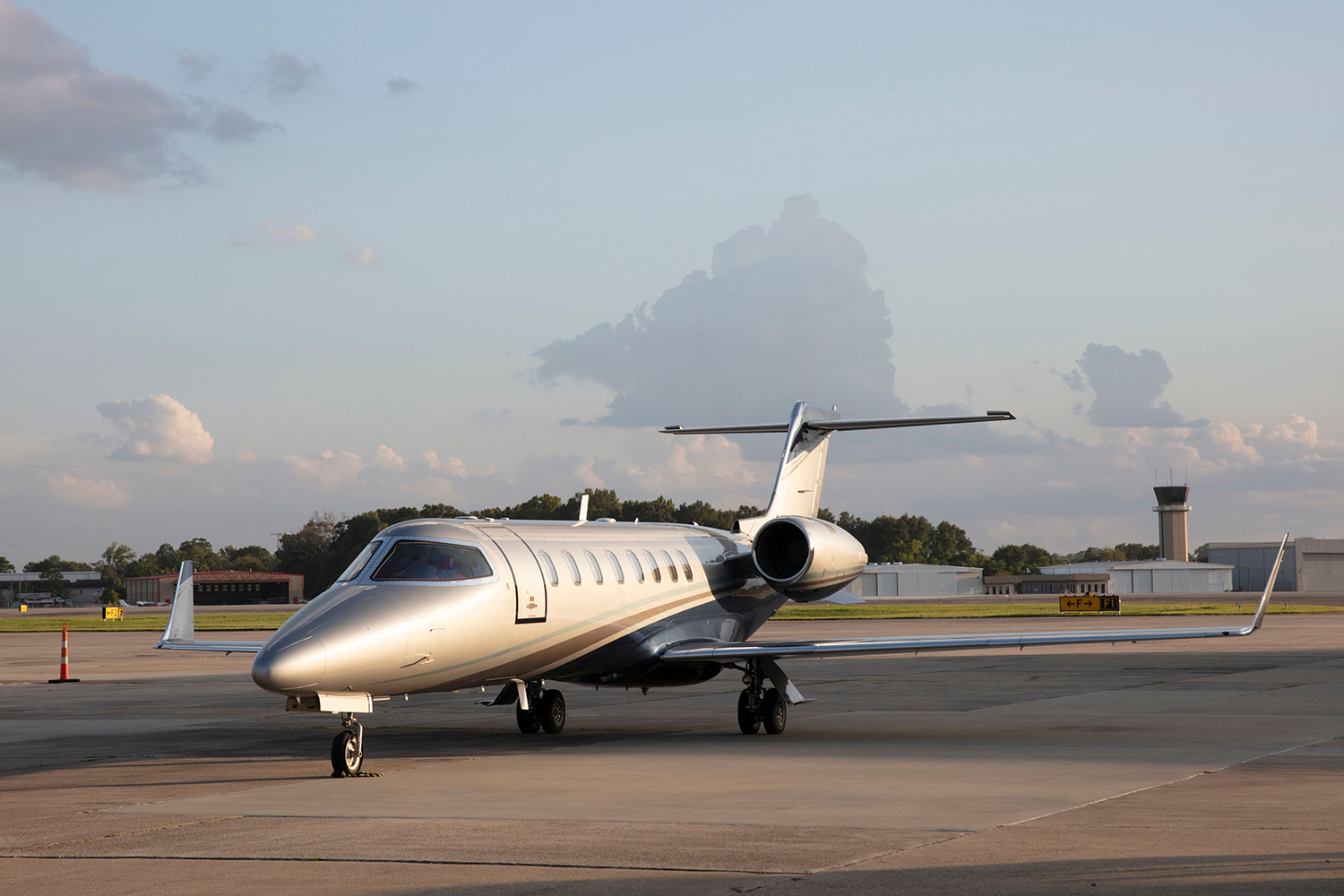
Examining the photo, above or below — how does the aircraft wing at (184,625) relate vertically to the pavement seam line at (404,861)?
above

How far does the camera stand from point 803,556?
786 inches

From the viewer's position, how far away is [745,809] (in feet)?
37.6

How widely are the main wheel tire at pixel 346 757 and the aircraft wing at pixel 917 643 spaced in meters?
5.25

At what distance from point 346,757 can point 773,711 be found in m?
6.07

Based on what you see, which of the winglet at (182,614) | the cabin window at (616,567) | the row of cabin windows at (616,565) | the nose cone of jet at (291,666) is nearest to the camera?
the nose cone of jet at (291,666)

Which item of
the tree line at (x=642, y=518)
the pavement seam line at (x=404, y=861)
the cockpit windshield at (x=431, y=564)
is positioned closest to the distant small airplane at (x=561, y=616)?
the cockpit windshield at (x=431, y=564)

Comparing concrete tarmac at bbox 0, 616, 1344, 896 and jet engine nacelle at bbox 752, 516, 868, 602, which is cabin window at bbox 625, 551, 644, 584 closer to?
concrete tarmac at bbox 0, 616, 1344, 896

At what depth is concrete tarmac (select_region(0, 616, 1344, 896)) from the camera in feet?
29.2

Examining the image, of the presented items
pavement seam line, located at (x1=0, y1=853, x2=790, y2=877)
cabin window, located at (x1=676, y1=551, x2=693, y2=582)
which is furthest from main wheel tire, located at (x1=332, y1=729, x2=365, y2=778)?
cabin window, located at (x1=676, y1=551, x2=693, y2=582)

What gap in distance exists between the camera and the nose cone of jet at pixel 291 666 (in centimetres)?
1305

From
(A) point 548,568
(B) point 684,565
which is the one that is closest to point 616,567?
(A) point 548,568

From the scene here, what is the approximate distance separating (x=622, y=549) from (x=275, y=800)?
705 centimetres

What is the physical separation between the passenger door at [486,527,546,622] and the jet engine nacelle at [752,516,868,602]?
4625mm

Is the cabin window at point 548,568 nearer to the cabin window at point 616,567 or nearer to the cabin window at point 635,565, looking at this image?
the cabin window at point 616,567
